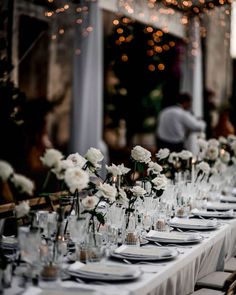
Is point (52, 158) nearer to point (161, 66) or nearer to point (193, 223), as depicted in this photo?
point (193, 223)

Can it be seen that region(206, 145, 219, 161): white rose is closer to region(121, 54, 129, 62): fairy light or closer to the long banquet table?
the long banquet table

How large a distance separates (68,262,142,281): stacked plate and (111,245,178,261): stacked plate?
0.57ft

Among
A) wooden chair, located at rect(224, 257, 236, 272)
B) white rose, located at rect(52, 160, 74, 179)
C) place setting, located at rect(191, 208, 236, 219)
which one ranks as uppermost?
white rose, located at rect(52, 160, 74, 179)

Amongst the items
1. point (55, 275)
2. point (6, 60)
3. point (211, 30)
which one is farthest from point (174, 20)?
point (55, 275)

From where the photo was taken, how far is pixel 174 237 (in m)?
3.35

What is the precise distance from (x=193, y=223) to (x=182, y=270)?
778 mm

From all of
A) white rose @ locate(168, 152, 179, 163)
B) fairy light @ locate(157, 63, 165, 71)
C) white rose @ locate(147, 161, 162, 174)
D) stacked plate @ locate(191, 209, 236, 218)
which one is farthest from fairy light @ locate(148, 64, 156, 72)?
white rose @ locate(147, 161, 162, 174)

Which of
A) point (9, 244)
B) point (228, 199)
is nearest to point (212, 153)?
point (228, 199)

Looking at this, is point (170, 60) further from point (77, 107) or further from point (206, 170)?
point (206, 170)

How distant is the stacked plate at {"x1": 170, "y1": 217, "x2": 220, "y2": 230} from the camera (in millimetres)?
3656

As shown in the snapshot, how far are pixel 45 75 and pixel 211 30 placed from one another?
5.03 m

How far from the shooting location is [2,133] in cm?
540

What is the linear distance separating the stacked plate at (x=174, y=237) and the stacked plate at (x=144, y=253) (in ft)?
0.60

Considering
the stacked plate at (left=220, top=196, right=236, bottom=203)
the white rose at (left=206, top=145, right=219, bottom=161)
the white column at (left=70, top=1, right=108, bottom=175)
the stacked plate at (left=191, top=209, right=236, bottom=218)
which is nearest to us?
the stacked plate at (left=191, top=209, right=236, bottom=218)
